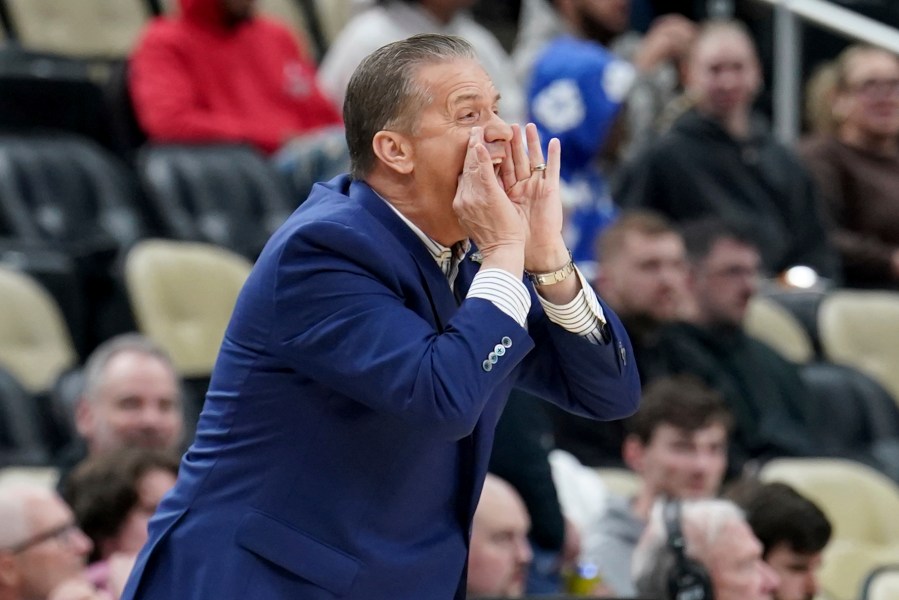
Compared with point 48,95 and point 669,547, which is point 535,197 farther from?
point 48,95

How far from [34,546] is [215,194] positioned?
2.97 meters

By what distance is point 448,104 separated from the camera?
2314 millimetres

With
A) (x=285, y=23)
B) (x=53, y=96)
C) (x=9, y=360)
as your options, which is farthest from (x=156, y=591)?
(x=285, y=23)

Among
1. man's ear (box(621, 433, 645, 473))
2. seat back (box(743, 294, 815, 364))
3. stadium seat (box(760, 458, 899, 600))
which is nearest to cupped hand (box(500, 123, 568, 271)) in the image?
man's ear (box(621, 433, 645, 473))

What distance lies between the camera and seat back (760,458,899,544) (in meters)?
4.91

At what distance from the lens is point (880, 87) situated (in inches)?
277

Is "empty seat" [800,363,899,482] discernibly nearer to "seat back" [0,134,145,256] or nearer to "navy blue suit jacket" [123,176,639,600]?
"seat back" [0,134,145,256]

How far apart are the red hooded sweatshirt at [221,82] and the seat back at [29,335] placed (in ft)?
4.44

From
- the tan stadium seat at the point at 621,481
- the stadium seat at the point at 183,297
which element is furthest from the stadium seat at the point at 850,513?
the stadium seat at the point at 183,297

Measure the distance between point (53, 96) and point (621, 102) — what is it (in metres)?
2.15

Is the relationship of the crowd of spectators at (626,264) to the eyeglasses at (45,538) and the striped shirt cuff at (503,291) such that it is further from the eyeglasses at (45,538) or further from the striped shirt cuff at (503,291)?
the striped shirt cuff at (503,291)

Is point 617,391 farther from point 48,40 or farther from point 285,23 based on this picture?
point 285,23

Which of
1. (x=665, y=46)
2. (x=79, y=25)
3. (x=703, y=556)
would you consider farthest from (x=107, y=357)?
(x=665, y=46)

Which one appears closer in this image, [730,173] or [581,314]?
[581,314]
